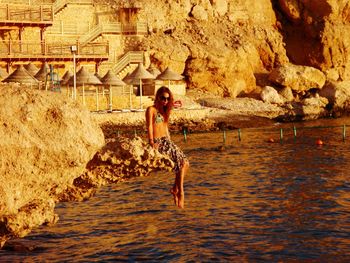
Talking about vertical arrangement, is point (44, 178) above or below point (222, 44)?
below

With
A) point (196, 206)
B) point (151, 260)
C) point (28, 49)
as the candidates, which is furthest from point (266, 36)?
point (151, 260)

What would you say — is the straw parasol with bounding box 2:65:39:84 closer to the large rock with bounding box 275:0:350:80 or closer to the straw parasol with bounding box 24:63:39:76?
the straw parasol with bounding box 24:63:39:76

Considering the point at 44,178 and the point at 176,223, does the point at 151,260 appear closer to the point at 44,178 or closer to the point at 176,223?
the point at 176,223

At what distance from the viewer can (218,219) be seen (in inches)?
718

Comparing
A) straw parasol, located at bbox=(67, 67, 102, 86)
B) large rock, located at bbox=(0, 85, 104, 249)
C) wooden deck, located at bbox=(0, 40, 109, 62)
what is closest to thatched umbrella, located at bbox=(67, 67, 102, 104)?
straw parasol, located at bbox=(67, 67, 102, 86)

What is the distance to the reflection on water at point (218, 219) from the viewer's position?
1473cm

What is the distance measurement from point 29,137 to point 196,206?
1232cm

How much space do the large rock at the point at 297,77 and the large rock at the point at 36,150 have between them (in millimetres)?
Result: 55056

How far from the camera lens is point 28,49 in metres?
51.2

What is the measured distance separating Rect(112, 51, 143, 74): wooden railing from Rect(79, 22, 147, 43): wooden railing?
9.13 ft

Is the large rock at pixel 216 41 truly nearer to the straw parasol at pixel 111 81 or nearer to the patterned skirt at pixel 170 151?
the straw parasol at pixel 111 81

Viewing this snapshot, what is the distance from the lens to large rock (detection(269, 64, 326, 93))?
63062mm

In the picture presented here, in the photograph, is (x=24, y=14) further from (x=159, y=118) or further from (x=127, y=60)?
Result: (x=159, y=118)

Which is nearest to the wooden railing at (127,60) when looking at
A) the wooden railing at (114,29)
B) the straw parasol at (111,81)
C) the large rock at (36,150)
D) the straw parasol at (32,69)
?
the wooden railing at (114,29)
